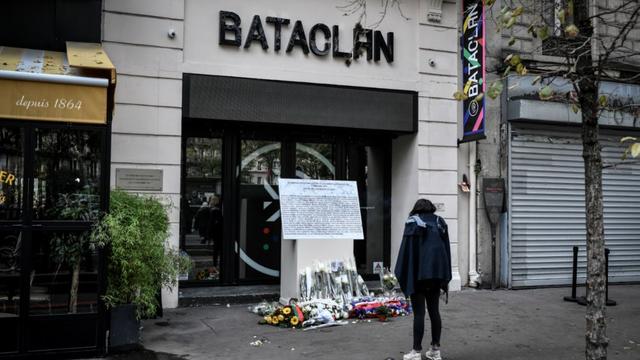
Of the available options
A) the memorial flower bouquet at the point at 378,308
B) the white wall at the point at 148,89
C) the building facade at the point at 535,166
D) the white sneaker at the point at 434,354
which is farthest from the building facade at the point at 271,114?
the white sneaker at the point at 434,354

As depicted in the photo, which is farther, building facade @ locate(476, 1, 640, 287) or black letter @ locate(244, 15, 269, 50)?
building facade @ locate(476, 1, 640, 287)

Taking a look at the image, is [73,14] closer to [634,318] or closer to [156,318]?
[156,318]

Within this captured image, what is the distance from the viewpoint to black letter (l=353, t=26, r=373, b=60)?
36.4 ft

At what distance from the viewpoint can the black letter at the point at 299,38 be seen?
34.9 feet

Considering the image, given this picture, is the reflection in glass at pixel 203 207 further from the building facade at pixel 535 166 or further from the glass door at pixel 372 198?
the building facade at pixel 535 166

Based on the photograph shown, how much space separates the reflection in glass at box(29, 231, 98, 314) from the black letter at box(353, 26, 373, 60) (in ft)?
21.0

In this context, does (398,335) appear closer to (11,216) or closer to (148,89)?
(11,216)

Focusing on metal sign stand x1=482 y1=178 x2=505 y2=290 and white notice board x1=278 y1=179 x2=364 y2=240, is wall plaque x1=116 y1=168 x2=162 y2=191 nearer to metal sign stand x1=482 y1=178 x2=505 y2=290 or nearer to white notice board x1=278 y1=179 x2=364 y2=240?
white notice board x1=278 y1=179 x2=364 y2=240

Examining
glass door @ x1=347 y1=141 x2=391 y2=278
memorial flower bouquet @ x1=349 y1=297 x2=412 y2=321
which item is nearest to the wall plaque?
memorial flower bouquet @ x1=349 y1=297 x2=412 y2=321

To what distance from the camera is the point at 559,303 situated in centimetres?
1039

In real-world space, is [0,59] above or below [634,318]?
above

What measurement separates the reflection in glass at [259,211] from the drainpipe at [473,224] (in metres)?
3.85

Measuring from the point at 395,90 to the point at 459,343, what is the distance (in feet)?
18.1

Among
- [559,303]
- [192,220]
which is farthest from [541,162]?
[192,220]
